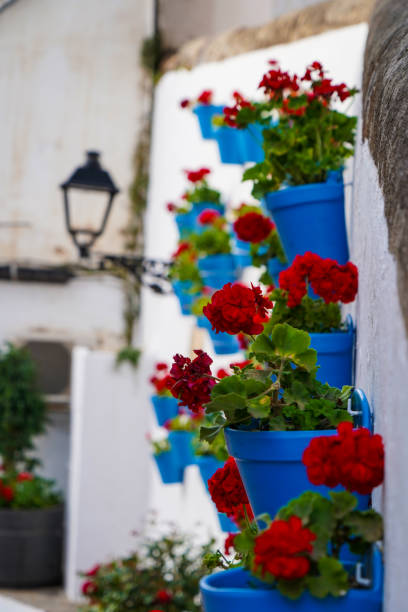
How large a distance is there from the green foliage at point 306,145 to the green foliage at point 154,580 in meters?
2.62

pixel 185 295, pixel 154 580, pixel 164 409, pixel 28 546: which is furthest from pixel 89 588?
pixel 28 546

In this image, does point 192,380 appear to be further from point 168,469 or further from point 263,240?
point 168,469

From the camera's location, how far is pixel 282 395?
176 cm

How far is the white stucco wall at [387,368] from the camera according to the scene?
1.22 meters

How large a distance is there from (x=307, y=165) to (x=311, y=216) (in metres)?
0.17

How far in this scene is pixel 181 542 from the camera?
551cm

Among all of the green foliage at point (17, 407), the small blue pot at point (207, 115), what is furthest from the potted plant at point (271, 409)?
the green foliage at point (17, 407)

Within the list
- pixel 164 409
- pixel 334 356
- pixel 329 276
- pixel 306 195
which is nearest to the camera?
pixel 329 276

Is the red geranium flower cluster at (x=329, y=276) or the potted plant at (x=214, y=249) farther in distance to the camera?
the potted plant at (x=214, y=249)

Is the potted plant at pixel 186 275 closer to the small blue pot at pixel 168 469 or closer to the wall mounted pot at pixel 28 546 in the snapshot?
the small blue pot at pixel 168 469

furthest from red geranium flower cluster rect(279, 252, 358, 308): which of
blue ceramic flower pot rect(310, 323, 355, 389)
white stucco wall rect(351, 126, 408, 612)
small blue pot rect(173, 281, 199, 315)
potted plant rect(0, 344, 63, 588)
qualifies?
potted plant rect(0, 344, 63, 588)

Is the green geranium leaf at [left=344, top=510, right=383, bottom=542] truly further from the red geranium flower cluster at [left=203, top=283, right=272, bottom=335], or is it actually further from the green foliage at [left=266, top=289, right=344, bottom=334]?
the green foliage at [left=266, top=289, right=344, bottom=334]

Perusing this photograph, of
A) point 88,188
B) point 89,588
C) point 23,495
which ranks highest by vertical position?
point 88,188

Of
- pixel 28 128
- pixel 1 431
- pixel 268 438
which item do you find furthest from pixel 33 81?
pixel 268 438
